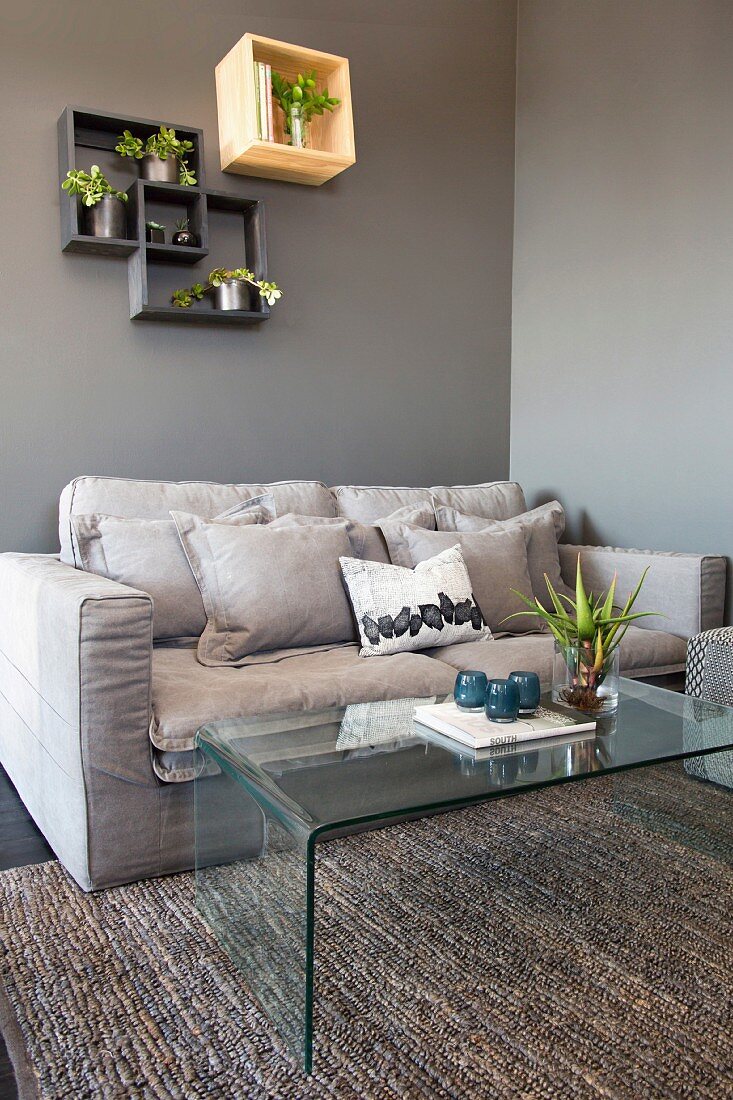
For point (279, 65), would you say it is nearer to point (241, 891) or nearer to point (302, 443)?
point (302, 443)

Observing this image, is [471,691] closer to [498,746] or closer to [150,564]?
[498,746]

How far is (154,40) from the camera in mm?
3033

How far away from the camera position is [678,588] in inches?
109

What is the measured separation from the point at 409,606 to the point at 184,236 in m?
1.47

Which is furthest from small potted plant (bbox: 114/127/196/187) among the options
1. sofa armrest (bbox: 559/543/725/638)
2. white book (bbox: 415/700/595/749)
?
white book (bbox: 415/700/595/749)

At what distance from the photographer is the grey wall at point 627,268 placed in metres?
2.97

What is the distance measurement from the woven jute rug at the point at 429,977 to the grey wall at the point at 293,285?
5.32 feet

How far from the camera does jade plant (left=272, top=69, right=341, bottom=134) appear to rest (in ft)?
9.84

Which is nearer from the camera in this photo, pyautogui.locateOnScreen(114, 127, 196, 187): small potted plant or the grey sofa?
the grey sofa

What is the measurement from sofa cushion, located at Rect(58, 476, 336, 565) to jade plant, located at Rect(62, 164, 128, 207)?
0.89 m

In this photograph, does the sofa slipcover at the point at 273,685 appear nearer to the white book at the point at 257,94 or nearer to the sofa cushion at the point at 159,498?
the sofa cushion at the point at 159,498

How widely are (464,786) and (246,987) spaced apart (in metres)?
0.49

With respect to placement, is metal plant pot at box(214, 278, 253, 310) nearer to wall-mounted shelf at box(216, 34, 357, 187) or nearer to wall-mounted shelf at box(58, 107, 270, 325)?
wall-mounted shelf at box(58, 107, 270, 325)

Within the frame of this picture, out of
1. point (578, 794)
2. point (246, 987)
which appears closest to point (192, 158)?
point (578, 794)
